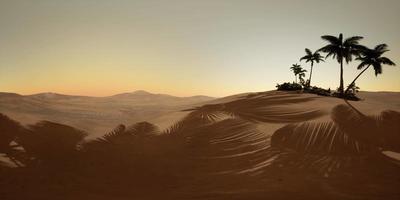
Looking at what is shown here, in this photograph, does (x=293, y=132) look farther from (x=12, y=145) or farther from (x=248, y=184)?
(x=12, y=145)

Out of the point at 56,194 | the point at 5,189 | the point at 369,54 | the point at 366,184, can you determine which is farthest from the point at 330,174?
the point at 369,54

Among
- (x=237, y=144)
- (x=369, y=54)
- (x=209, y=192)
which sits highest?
(x=369, y=54)

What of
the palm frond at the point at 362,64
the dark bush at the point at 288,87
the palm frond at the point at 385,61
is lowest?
the dark bush at the point at 288,87

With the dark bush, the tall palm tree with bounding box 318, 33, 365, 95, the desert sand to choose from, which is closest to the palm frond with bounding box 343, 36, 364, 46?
the tall palm tree with bounding box 318, 33, 365, 95

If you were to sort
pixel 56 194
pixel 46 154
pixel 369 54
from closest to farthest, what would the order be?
pixel 56 194 < pixel 46 154 < pixel 369 54

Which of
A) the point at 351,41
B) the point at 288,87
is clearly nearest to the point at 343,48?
the point at 351,41

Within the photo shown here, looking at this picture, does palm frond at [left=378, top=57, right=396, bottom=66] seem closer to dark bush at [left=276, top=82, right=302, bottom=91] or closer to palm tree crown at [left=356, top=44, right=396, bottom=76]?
palm tree crown at [left=356, top=44, right=396, bottom=76]

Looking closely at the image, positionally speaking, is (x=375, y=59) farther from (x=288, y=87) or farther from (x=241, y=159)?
(x=241, y=159)

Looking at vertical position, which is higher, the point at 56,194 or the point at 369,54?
the point at 369,54

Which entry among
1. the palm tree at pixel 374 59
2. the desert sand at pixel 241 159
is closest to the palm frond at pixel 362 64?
the palm tree at pixel 374 59

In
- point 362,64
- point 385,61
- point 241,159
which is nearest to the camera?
point 241,159

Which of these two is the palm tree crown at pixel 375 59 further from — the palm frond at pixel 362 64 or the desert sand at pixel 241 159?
the desert sand at pixel 241 159

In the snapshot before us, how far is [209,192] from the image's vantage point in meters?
8.13

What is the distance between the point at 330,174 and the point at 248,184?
252cm
